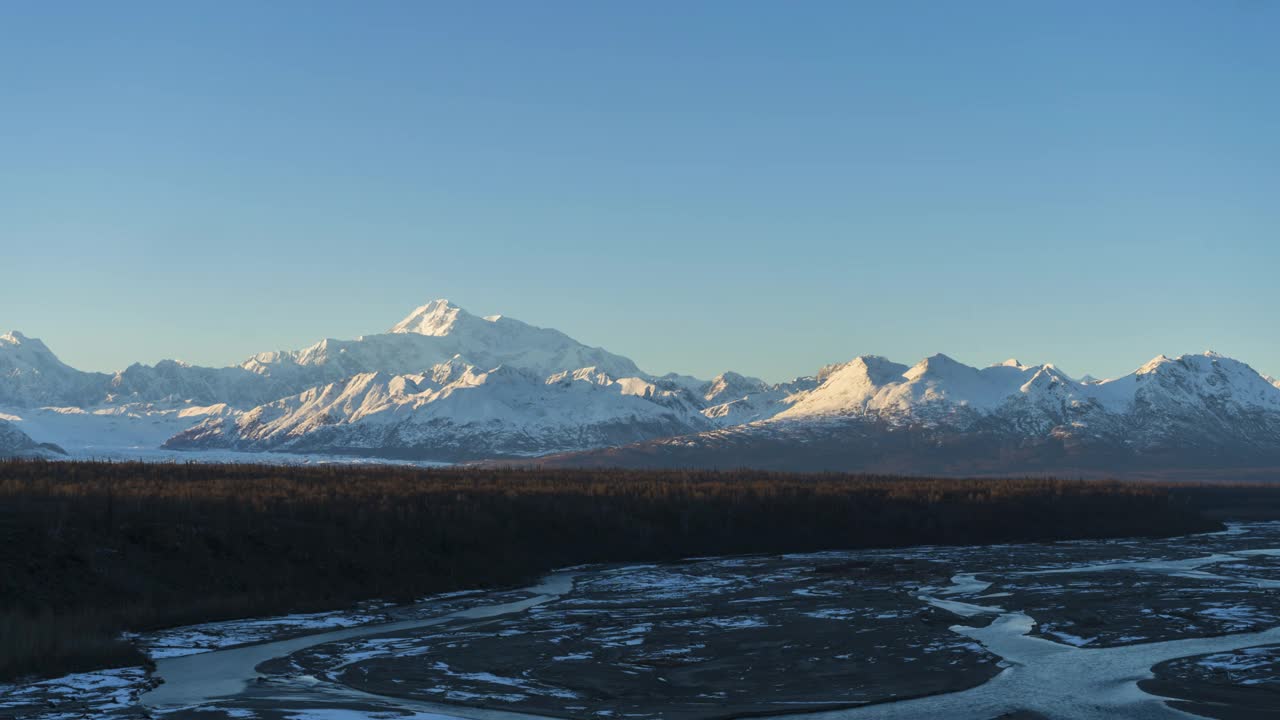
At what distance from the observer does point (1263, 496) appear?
554 ft

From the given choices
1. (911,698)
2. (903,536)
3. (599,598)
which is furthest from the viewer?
(903,536)

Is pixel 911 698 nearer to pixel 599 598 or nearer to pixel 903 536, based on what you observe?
pixel 599 598

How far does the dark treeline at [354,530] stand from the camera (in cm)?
4275

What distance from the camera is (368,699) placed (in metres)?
28.8

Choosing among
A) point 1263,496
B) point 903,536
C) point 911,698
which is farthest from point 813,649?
point 1263,496

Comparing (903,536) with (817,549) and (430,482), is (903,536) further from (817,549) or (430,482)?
(430,482)

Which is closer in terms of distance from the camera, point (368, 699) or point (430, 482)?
point (368, 699)

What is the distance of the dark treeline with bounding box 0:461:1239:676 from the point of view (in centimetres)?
4275

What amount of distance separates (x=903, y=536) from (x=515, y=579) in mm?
33160

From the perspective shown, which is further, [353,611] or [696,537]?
[696,537]

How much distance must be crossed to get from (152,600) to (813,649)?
72.7ft

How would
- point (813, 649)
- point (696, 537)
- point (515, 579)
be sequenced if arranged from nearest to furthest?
point (813, 649)
point (515, 579)
point (696, 537)

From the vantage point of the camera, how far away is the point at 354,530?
56969mm

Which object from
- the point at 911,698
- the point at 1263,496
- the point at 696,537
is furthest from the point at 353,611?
the point at 1263,496
